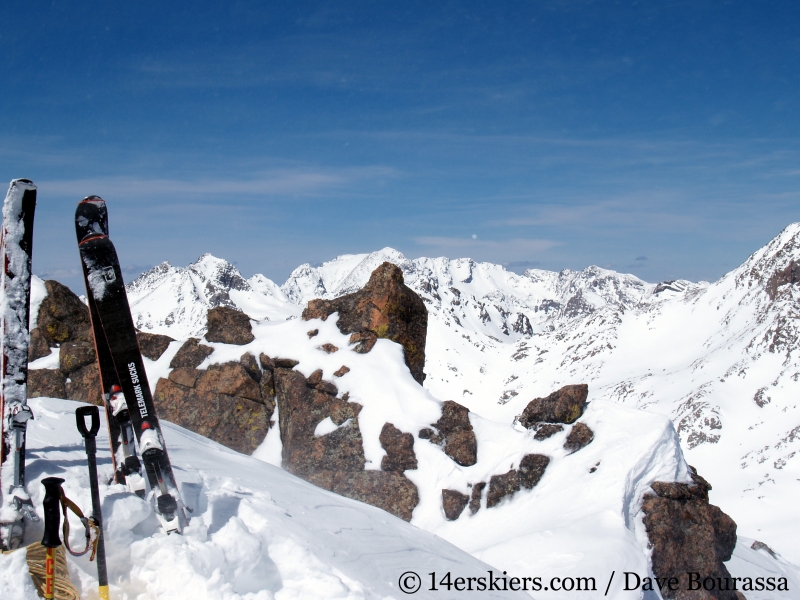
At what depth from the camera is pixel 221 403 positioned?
27625mm

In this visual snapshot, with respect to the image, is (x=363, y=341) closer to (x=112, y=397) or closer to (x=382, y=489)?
(x=382, y=489)

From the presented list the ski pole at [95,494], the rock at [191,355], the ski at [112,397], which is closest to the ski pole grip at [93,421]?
the ski pole at [95,494]

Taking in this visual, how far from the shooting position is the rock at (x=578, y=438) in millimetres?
21469

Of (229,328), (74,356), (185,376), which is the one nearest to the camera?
(74,356)

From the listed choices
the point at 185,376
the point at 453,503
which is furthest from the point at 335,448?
the point at 185,376

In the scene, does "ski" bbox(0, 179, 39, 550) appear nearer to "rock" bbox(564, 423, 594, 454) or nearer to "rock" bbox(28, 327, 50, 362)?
"rock" bbox(564, 423, 594, 454)

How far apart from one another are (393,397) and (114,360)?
59.9 feet

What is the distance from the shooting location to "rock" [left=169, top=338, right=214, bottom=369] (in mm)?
29562

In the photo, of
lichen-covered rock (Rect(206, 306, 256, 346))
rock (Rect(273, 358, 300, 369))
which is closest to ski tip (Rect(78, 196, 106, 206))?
rock (Rect(273, 358, 300, 369))

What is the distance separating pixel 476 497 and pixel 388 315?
10.9 meters

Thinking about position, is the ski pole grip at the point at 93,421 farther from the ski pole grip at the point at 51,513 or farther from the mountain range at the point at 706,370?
the mountain range at the point at 706,370

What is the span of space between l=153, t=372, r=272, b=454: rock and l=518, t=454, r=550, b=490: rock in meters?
13.4

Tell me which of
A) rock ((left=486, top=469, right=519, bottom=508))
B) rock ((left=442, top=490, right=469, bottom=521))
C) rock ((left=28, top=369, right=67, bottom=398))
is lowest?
rock ((left=442, top=490, right=469, bottom=521))

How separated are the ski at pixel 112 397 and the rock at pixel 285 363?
63.2ft
